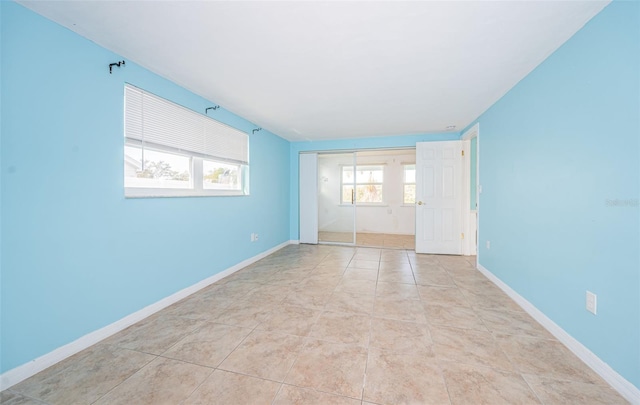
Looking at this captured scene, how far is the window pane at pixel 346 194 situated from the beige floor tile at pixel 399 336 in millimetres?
3773

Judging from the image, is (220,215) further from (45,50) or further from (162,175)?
(45,50)

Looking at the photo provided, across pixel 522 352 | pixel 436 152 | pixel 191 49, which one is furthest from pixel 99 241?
pixel 436 152

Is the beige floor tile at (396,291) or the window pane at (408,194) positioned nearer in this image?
the beige floor tile at (396,291)

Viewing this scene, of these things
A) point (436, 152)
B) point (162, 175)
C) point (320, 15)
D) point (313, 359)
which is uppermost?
point (320, 15)

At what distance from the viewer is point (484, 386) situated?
1435 millimetres

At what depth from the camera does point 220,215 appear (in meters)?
3.26

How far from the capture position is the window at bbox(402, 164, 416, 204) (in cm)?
Answer: 687

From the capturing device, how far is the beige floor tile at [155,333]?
6.01ft

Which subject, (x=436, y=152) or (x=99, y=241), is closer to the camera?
(x=99, y=241)

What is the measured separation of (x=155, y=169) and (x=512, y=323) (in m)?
3.64

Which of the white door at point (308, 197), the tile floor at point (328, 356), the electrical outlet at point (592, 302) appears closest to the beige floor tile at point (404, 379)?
the tile floor at point (328, 356)

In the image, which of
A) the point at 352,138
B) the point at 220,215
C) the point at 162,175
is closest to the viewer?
the point at 162,175

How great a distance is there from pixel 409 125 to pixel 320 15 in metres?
3.03

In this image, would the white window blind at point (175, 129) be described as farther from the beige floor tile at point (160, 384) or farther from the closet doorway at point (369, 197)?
the closet doorway at point (369, 197)
